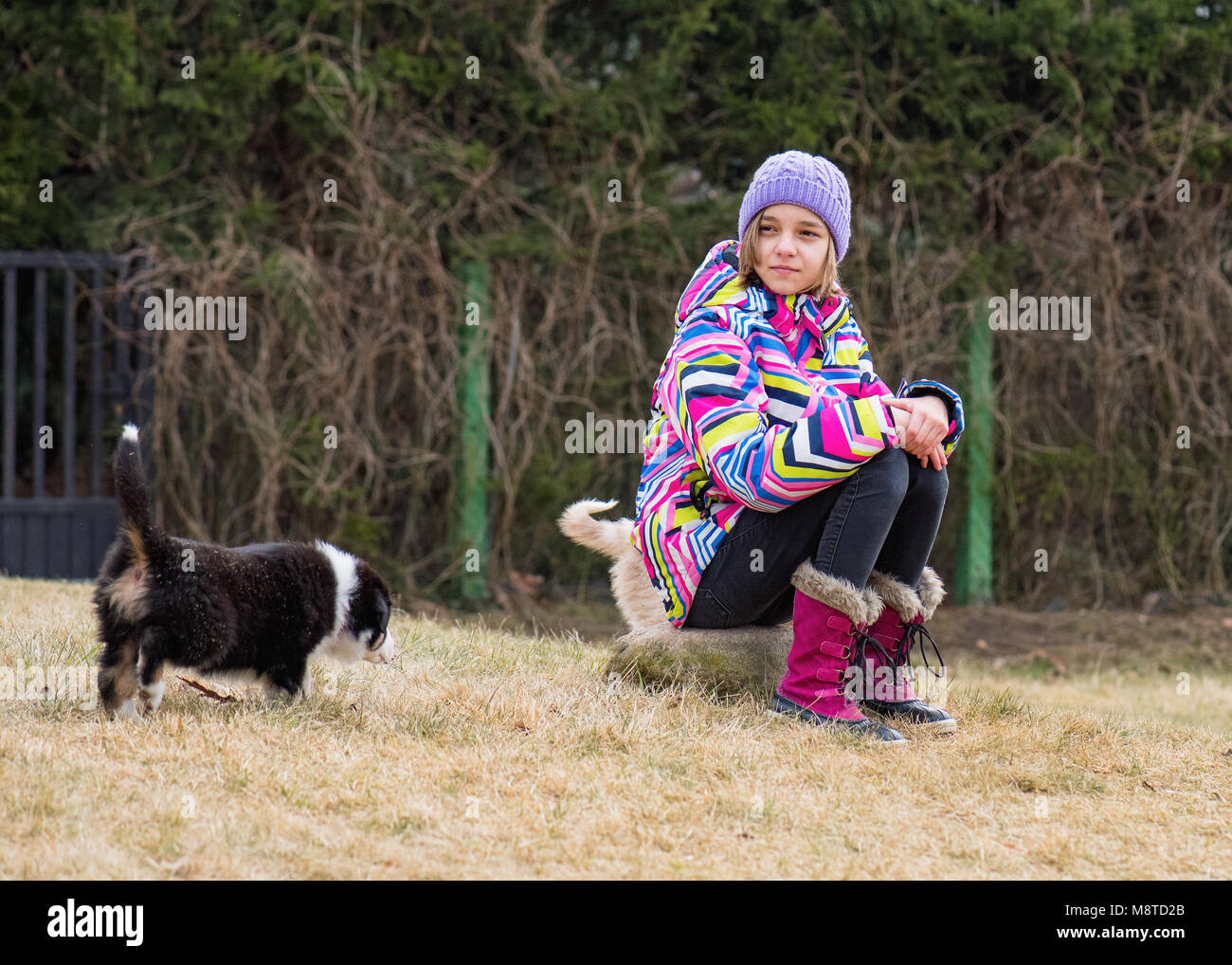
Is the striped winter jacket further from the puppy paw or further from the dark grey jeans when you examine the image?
the puppy paw

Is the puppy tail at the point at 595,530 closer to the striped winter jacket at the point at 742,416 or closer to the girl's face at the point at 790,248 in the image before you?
the striped winter jacket at the point at 742,416

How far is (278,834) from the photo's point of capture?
96.3 inches

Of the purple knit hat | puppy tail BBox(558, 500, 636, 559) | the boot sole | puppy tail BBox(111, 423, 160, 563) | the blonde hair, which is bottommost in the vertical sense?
the boot sole

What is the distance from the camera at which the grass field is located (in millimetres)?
2428

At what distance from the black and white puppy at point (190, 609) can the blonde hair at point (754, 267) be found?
56.4 inches

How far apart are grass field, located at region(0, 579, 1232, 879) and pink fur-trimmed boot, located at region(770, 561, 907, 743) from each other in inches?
3.9

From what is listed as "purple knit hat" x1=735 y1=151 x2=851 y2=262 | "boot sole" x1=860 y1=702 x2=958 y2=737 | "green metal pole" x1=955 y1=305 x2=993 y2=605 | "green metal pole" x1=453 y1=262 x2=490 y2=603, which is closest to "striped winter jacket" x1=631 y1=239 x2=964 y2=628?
"purple knit hat" x1=735 y1=151 x2=851 y2=262

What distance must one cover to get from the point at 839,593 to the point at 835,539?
14 cm

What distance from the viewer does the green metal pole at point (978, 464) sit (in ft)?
23.5

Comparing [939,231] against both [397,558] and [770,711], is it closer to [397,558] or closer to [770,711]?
[397,558]

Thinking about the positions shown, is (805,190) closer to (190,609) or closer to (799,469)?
(799,469)

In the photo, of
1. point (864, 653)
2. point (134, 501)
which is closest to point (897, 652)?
point (864, 653)

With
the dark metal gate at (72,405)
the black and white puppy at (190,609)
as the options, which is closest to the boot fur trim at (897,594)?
the black and white puppy at (190,609)

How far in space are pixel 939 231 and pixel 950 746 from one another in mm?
4570
